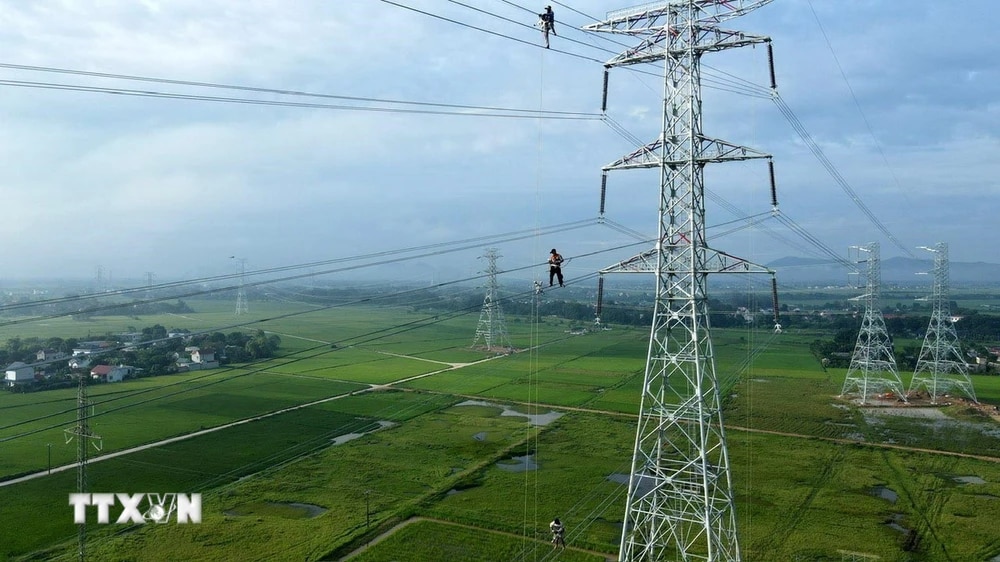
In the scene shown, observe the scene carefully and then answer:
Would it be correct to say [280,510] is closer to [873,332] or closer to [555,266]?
[555,266]

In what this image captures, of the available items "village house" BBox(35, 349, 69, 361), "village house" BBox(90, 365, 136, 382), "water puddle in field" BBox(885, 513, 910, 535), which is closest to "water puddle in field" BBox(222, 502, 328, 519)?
"water puddle in field" BBox(885, 513, 910, 535)

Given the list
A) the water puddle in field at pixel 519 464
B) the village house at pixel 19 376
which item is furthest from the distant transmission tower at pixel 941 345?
the village house at pixel 19 376

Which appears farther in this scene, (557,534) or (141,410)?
(141,410)

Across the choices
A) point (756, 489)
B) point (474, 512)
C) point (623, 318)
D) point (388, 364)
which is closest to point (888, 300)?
point (623, 318)

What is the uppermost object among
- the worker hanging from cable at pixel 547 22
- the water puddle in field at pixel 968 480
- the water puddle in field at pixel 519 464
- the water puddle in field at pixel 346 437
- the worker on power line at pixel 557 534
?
the worker hanging from cable at pixel 547 22

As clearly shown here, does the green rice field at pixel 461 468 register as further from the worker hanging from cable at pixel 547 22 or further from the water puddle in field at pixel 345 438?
the worker hanging from cable at pixel 547 22

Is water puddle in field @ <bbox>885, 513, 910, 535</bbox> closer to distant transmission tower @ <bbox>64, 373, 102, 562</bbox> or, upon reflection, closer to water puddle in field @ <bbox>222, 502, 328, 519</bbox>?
water puddle in field @ <bbox>222, 502, 328, 519</bbox>

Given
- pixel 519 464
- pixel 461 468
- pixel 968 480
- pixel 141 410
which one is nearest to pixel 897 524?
pixel 968 480
